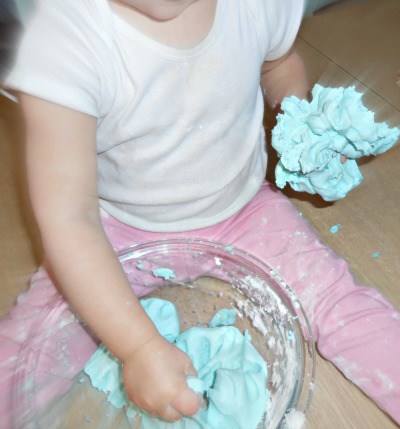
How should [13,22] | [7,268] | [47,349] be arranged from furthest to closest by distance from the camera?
1. [7,268]
2. [47,349]
3. [13,22]

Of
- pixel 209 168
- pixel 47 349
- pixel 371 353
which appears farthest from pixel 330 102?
pixel 47 349

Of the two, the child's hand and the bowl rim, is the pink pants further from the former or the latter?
the child's hand

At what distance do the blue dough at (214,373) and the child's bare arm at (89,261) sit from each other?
0.08 meters

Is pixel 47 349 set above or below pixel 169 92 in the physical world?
below

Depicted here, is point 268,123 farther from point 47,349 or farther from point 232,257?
point 47,349

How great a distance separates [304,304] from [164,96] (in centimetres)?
26

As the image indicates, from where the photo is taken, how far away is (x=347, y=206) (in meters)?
0.73

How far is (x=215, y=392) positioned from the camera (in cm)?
52

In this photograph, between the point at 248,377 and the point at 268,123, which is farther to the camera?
the point at 268,123

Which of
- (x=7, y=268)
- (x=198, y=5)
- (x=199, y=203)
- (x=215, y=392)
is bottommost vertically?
(x=7, y=268)

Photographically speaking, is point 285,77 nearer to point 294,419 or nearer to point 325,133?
point 325,133

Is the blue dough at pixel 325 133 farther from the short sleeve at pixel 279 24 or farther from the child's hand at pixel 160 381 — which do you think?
the child's hand at pixel 160 381

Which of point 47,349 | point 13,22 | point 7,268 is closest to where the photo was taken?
point 13,22

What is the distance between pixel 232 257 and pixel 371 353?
18 cm
